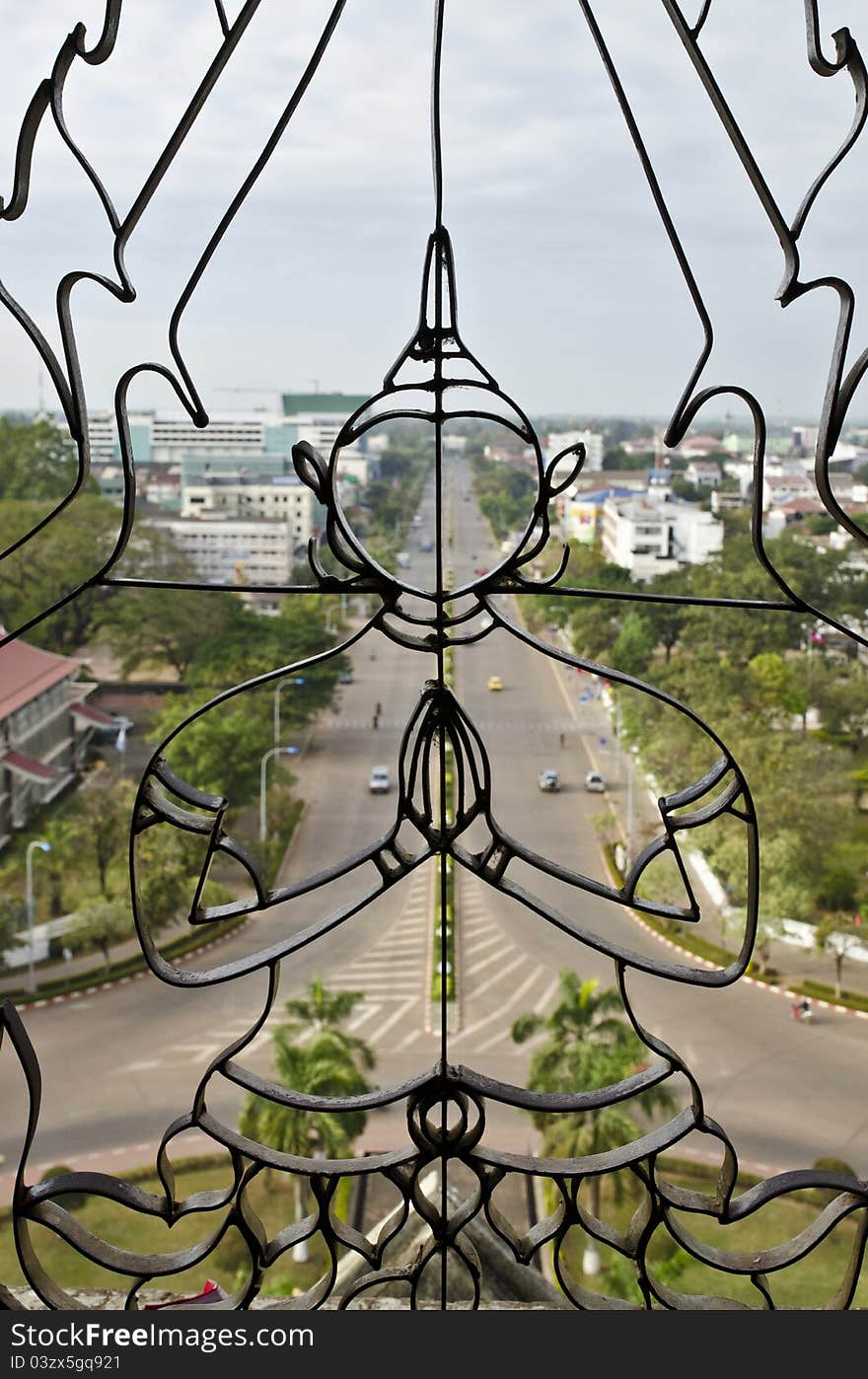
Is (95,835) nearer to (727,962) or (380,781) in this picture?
(380,781)

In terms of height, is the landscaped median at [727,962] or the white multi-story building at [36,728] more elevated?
the white multi-story building at [36,728]

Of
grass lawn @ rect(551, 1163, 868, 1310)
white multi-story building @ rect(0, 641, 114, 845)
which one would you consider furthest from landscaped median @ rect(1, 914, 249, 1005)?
grass lawn @ rect(551, 1163, 868, 1310)

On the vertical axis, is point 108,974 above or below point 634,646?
below

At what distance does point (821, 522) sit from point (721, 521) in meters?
2.42

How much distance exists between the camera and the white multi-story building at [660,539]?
51.0ft

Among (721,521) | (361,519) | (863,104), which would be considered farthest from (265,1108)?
(361,519)

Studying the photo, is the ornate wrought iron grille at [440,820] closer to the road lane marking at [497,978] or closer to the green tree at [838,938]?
the road lane marking at [497,978]

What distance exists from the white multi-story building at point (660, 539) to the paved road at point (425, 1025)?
5467 mm

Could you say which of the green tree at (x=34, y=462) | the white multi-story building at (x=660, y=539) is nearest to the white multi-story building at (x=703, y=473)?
the white multi-story building at (x=660, y=539)

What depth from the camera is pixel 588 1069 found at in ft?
18.1

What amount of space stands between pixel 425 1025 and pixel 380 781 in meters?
4.47

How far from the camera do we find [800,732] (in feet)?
39.8

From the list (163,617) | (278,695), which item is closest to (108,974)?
(278,695)

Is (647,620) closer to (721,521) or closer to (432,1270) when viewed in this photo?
(721,521)
